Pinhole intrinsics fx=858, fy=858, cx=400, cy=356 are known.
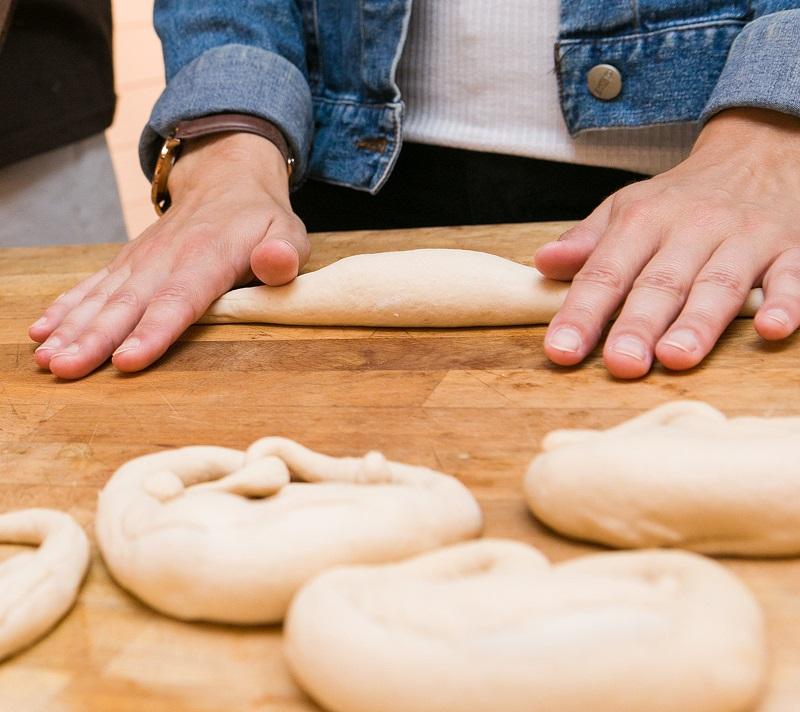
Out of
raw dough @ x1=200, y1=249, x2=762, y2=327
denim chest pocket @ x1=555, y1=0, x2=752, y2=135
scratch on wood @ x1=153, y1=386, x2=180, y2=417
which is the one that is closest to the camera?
scratch on wood @ x1=153, y1=386, x2=180, y2=417

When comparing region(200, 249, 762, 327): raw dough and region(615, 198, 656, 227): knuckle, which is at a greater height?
region(615, 198, 656, 227): knuckle

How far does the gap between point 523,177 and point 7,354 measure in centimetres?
120

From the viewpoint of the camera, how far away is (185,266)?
5.24ft

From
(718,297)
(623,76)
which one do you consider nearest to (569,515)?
(718,297)

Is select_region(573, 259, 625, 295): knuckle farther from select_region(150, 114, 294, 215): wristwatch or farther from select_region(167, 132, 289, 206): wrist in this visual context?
select_region(150, 114, 294, 215): wristwatch

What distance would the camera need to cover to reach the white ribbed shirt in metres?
1.83

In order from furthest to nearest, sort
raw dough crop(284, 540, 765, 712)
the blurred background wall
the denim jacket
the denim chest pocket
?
the blurred background wall
the denim chest pocket
the denim jacket
raw dough crop(284, 540, 765, 712)

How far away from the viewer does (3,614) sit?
2.75 feet

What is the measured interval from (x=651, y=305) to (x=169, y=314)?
81 centimetres

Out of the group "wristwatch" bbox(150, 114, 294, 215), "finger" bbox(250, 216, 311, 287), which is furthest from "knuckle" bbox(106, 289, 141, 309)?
"wristwatch" bbox(150, 114, 294, 215)

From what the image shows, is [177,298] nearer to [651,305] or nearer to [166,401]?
[166,401]

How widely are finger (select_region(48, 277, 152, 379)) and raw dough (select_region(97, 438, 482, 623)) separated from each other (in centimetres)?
55

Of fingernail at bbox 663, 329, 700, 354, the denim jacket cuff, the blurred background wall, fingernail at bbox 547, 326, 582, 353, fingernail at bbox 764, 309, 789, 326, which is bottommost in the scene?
the blurred background wall

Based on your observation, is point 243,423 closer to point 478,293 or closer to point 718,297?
point 478,293
